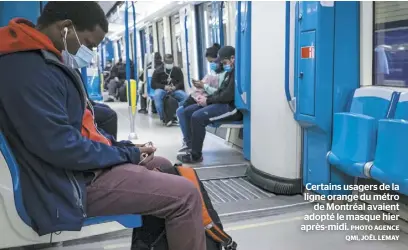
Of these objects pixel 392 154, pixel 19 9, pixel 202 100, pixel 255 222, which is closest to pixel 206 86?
pixel 202 100

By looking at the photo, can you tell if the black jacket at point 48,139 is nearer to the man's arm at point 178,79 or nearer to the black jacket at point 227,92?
the black jacket at point 227,92

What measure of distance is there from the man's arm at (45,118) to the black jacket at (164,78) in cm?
693

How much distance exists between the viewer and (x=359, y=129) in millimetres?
3000

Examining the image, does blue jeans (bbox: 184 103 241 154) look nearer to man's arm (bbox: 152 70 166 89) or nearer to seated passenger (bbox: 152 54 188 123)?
seated passenger (bbox: 152 54 188 123)

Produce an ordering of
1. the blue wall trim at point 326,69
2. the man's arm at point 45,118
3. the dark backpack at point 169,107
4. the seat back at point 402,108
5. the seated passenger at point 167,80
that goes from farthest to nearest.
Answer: the seated passenger at point 167,80, the dark backpack at point 169,107, the blue wall trim at point 326,69, the seat back at point 402,108, the man's arm at point 45,118

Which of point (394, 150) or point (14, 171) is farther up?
point (14, 171)

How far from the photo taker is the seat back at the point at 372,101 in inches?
115

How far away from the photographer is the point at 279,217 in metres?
3.35

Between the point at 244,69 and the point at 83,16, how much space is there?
2.94 m

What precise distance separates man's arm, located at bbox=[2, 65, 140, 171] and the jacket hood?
0.11m

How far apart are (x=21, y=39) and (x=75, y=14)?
0.86ft

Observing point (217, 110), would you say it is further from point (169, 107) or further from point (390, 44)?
point (169, 107)

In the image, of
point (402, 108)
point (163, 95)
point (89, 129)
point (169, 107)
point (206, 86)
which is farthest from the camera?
point (163, 95)

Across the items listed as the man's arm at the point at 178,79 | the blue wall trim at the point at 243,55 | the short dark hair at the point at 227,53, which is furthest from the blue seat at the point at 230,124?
the man's arm at the point at 178,79
